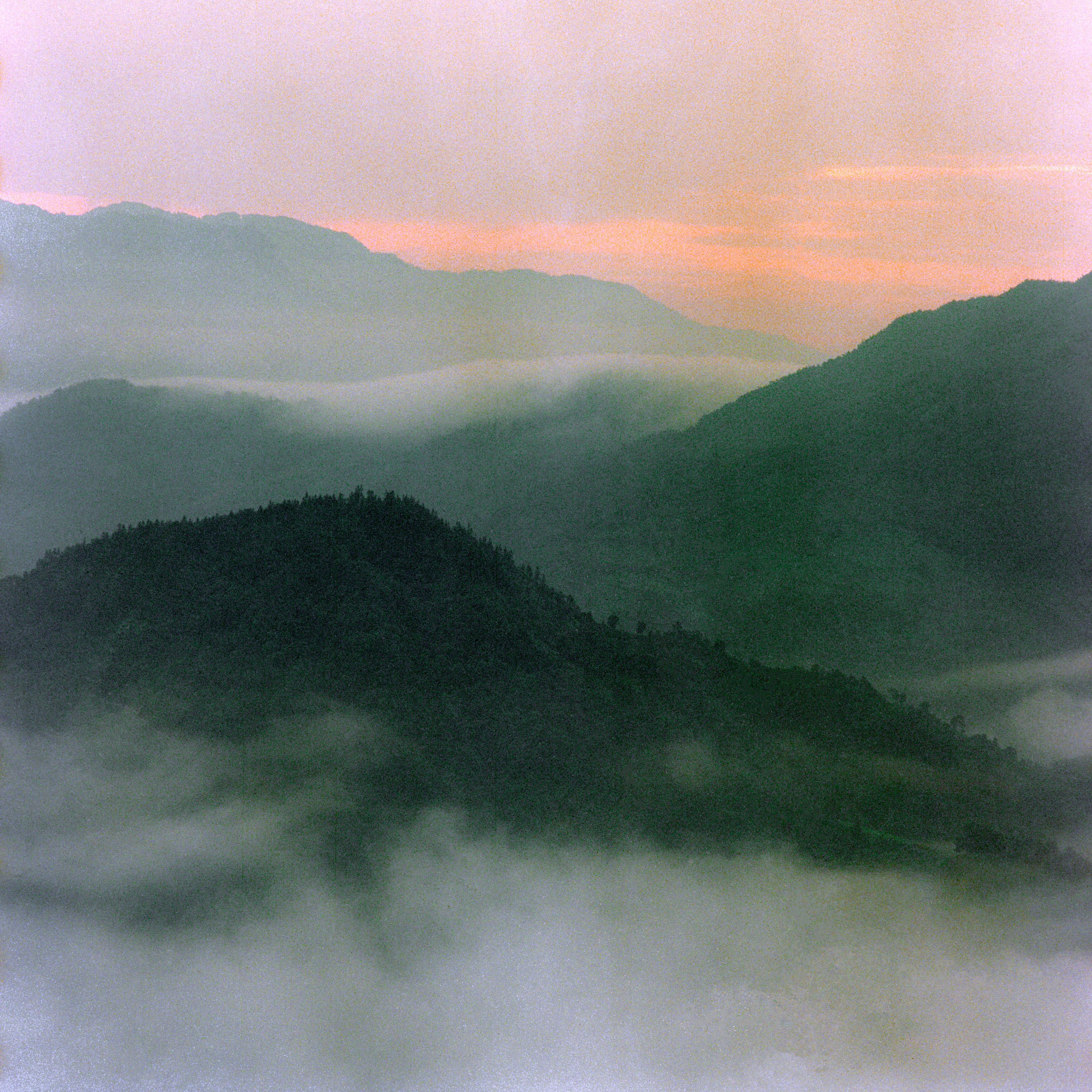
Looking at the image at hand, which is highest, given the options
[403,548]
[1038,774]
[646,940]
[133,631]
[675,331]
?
[675,331]

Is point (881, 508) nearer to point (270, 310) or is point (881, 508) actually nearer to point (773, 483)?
point (773, 483)

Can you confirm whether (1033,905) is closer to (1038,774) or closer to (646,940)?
(1038,774)

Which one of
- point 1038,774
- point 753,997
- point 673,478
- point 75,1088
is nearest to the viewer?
point 75,1088

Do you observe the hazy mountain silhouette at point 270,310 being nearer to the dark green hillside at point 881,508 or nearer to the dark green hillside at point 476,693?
the dark green hillside at point 881,508

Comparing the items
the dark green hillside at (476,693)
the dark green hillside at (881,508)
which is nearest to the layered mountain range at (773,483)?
the dark green hillside at (881,508)

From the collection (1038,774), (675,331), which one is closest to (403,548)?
(675,331)

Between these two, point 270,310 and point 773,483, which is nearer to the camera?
point 270,310

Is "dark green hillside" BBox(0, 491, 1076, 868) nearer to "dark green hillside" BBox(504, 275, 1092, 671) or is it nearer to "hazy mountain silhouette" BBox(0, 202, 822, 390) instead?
"dark green hillside" BBox(504, 275, 1092, 671)

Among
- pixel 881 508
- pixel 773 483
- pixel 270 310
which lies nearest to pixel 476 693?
pixel 773 483
